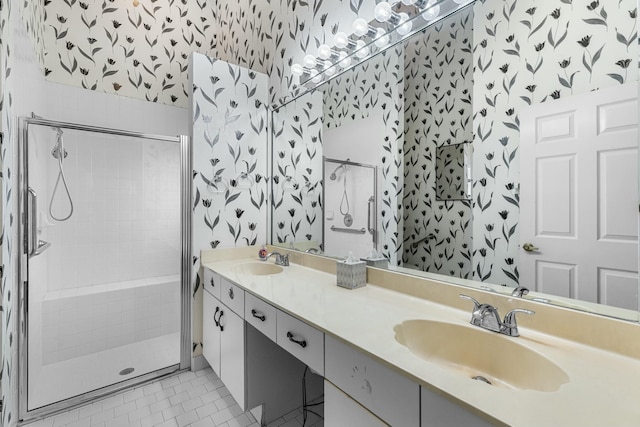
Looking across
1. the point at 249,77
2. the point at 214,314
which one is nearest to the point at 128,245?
the point at 214,314

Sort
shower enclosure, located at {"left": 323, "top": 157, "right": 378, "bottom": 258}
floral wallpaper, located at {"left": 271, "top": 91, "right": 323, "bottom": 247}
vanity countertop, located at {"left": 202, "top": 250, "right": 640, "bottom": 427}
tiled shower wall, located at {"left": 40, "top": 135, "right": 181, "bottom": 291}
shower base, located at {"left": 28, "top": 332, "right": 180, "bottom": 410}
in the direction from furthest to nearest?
tiled shower wall, located at {"left": 40, "top": 135, "right": 181, "bottom": 291} → floral wallpaper, located at {"left": 271, "top": 91, "right": 323, "bottom": 247} → shower base, located at {"left": 28, "top": 332, "right": 180, "bottom": 410} → shower enclosure, located at {"left": 323, "top": 157, "right": 378, "bottom": 258} → vanity countertop, located at {"left": 202, "top": 250, "right": 640, "bottom": 427}

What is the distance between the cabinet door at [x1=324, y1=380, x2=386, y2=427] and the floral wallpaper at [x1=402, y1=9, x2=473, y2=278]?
Result: 660mm

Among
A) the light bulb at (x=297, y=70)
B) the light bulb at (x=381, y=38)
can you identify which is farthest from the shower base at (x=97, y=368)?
the light bulb at (x=381, y=38)

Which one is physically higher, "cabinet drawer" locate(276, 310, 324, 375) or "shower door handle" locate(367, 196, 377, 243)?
"shower door handle" locate(367, 196, 377, 243)

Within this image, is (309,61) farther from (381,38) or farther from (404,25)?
(404,25)

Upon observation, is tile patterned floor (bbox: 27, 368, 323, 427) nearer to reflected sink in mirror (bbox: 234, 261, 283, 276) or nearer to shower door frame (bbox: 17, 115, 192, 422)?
shower door frame (bbox: 17, 115, 192, 422)

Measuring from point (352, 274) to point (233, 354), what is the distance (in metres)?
0.83

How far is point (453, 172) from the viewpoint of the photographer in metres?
1.23

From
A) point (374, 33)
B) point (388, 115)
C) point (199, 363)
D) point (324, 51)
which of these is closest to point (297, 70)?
point (324, 51)

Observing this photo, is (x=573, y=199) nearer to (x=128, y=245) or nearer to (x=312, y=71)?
(x=312, y=71)

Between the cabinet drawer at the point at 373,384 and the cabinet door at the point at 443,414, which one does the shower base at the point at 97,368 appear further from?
the cabinet door at the point at 443,414

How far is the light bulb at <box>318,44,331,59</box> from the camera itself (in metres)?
1.86

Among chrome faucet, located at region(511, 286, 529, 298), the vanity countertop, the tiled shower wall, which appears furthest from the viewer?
the tiled shower wall

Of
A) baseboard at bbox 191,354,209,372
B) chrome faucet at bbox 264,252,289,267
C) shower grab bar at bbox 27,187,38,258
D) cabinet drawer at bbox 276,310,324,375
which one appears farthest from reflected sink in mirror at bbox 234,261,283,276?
shower grab bar at bbox 27,187,38,258
